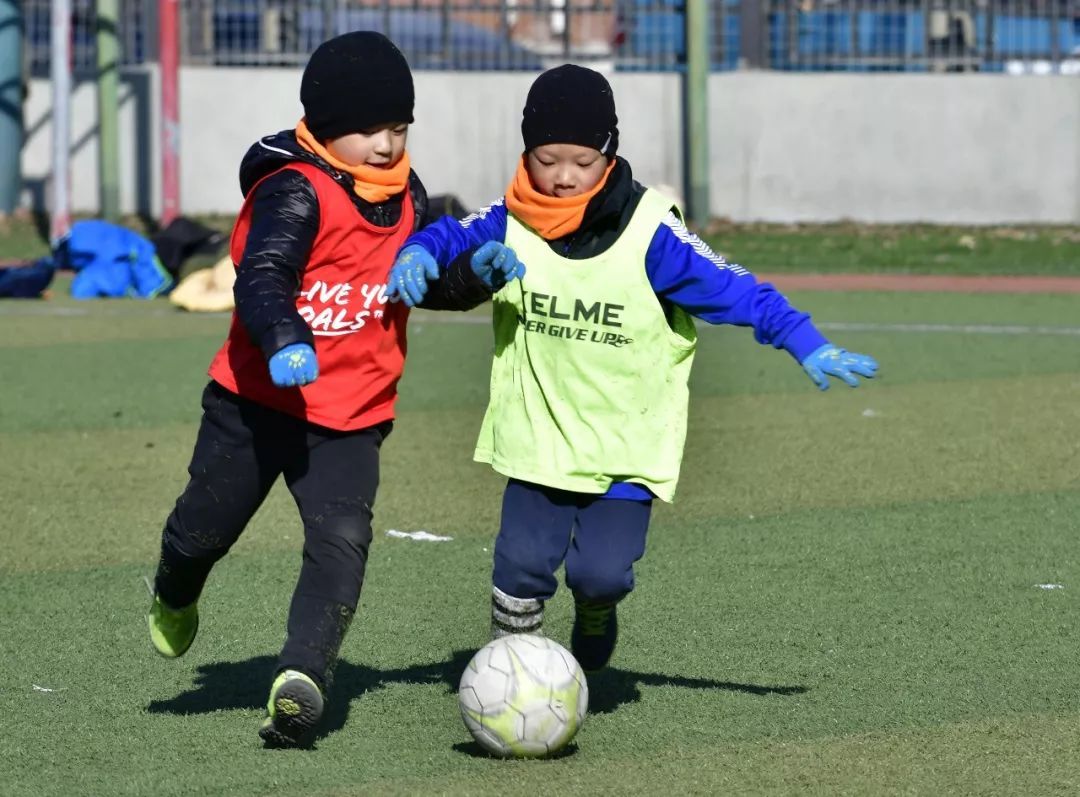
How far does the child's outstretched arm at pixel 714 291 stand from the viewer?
4.55m

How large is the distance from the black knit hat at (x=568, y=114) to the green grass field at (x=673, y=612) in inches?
56.1

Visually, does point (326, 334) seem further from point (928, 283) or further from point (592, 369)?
point (928, 283)

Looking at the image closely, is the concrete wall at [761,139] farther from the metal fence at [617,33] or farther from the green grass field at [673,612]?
the green grass field at [673,612]

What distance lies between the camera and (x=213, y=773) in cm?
416

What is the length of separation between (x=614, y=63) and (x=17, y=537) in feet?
50.3

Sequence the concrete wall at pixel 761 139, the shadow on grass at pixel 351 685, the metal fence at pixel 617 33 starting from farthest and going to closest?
the metal fence at pixel 617 33 → the concrete wall at pixel 761 139 → the shadow on grass at pixel 351 685

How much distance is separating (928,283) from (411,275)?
42.1ft

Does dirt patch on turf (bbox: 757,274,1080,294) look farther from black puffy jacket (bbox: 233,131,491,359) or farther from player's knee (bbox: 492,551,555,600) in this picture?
black puffy jacket (bbox: 233,131,491,359)

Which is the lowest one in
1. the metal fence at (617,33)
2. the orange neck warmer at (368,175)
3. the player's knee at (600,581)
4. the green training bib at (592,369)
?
the player's knee at (600,581)

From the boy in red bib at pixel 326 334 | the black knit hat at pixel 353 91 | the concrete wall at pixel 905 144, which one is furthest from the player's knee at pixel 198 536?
the concrete wall at pixel 905 144

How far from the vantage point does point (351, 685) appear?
4.93 meters

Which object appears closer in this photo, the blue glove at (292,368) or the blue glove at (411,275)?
the blue glove at (292,368)

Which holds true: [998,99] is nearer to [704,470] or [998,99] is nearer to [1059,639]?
[704,470]

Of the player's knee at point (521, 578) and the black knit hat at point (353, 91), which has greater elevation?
the black knit hat at point (353, 91)
